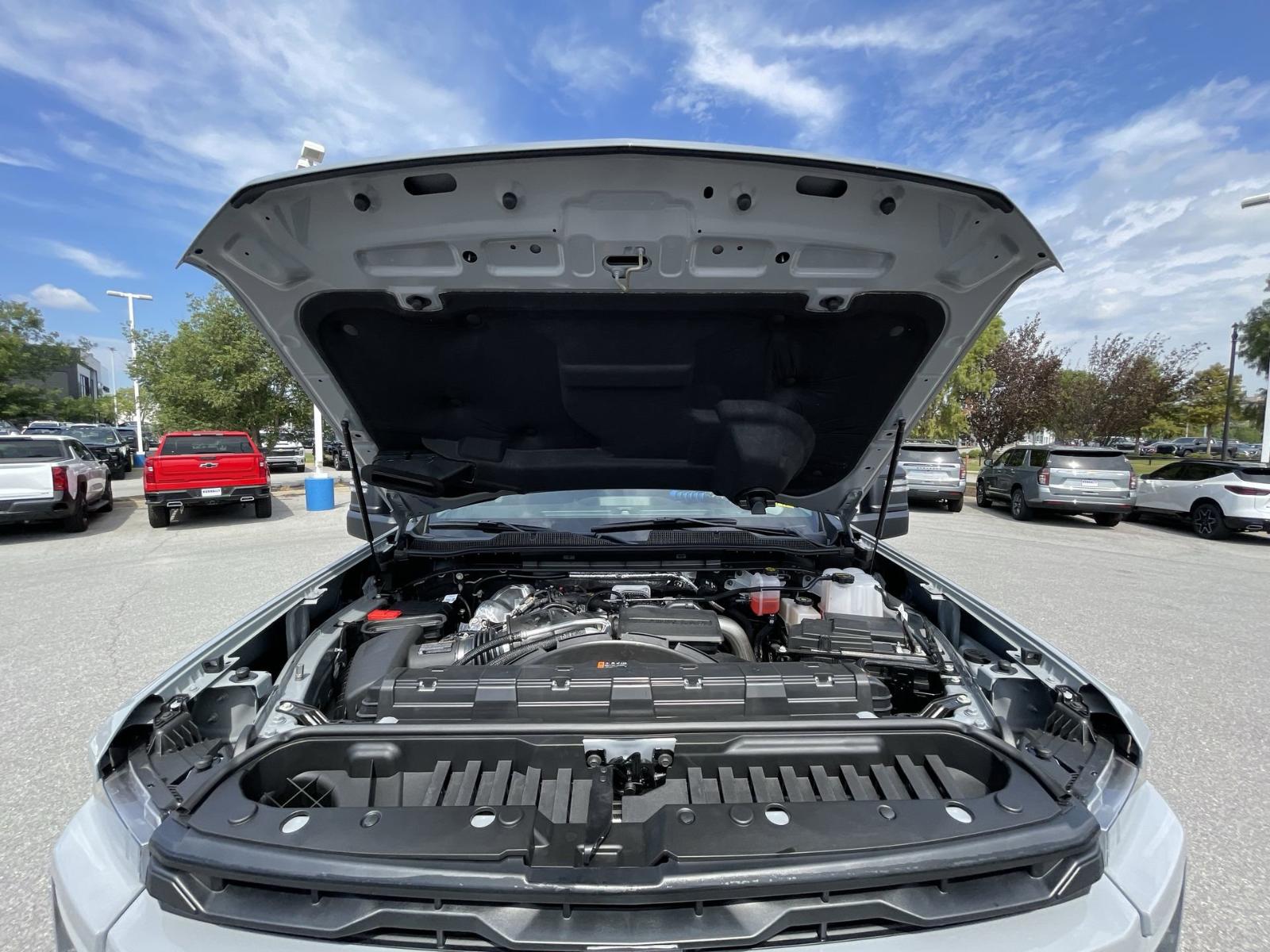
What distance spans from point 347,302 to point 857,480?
2.30 m

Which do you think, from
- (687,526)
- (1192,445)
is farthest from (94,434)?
(1192,445)

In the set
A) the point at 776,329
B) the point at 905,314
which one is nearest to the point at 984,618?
the point at 905,314

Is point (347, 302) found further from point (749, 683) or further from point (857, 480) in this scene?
point (857, 480)

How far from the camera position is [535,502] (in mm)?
3139

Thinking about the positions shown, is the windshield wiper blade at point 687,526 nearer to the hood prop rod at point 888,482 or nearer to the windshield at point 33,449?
the hood prop rod at point 888,482

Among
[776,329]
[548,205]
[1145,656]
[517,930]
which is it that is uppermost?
[548,205]

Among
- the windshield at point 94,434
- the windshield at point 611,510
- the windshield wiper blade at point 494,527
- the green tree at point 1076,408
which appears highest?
the green tree at point 1076,408

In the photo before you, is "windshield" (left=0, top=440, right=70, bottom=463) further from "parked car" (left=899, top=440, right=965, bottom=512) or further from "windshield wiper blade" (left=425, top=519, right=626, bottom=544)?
"parked car" (left=899, top=440, right=965, bottom=512)

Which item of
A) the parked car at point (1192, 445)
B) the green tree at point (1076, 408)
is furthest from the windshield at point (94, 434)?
the parked car at point (1192, 445)

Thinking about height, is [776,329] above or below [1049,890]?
above

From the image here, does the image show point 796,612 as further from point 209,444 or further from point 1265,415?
point 1265,415

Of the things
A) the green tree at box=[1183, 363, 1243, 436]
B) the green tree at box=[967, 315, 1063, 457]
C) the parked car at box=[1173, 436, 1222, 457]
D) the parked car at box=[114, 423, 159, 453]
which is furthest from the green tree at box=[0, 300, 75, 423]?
the parked car at box=[1173, 436, 1222, 457]

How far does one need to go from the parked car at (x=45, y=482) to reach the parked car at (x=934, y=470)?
1509cm

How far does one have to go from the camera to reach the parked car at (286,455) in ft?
81.0
